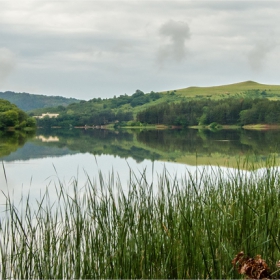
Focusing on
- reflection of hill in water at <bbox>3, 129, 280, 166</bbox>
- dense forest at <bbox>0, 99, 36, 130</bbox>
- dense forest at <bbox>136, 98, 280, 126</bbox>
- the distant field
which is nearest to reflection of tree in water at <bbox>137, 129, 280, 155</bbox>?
reflection of hill in water at <bbox>3, 129, 280, 166</bbox>

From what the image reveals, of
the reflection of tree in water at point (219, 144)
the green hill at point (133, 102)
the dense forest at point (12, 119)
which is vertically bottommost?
the reflection of tree in water at point (219, 144)

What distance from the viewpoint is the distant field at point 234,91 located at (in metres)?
119

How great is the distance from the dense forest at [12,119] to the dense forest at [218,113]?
22729 mm

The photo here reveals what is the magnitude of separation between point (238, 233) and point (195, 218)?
46cm

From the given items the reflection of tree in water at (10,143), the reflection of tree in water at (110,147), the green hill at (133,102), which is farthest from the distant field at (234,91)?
the reflection of tree in water at (10,143)

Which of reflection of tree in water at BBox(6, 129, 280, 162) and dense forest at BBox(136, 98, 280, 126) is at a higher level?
dense forest at BBox(136, 98, 280, 126)

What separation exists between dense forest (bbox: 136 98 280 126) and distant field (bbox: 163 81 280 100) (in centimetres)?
3331

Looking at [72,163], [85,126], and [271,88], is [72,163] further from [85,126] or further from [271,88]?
[271,88]

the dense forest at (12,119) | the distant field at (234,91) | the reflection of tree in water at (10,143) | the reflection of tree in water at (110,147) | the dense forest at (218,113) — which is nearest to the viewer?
the reflection of tree in water at (110,147)

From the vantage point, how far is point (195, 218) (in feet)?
15.7

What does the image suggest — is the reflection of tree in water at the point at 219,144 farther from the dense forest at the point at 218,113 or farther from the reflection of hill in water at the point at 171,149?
the dense forest at the point at 218,113

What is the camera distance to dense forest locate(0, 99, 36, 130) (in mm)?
67750

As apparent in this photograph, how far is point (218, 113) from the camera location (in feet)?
254

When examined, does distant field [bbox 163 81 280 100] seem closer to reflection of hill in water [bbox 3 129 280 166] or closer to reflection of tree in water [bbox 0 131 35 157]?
reflection of tree in water [bbox 0 131 35 157]
